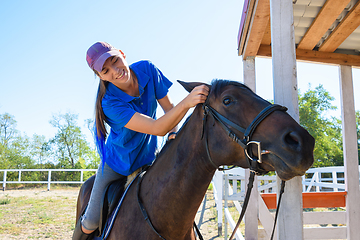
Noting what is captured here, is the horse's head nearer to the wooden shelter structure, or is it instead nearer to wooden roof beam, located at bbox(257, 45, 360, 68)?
the wooden shelter structure

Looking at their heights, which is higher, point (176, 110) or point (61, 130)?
point (61, 130)

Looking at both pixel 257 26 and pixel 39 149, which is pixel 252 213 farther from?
pixel 39 149

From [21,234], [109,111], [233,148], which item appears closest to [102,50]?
[109,111]

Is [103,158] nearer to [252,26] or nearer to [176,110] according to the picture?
[176,110]

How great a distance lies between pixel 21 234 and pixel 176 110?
7.71 m

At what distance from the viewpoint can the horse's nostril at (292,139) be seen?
3.88 ft

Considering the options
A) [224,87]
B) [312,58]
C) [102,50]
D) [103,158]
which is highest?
[312,58]

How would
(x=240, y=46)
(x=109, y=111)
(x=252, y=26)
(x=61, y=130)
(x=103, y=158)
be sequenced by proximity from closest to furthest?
(x=109, y=111), (x=103, y=158), (x=252, y=26), (x=240, y=46), (x=61, y=130)

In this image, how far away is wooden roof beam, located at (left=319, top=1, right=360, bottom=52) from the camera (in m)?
2.86

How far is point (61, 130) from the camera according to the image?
3375 centimetres

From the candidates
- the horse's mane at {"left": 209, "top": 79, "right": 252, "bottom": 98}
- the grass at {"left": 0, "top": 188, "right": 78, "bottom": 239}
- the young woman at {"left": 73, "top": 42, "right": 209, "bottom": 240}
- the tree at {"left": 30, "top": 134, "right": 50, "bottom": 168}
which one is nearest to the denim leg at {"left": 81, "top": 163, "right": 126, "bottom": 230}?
the young woman at {"left": 73, "top": 42, "right": 209, "bottom": 240}

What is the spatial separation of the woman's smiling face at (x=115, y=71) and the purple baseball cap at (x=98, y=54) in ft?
0.18

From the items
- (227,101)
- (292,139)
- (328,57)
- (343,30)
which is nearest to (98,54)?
(227,101)

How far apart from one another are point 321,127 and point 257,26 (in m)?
30.8
